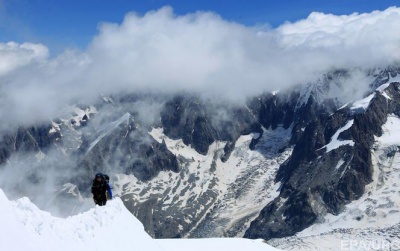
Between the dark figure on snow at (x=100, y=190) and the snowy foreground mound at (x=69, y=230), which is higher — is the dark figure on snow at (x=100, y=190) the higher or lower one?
the higher one

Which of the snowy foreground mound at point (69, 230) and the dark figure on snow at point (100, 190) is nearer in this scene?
the snowy foreground mound at point (69, 230)

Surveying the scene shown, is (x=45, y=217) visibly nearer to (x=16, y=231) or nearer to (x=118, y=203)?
(x=16, y=231)

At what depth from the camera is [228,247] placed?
280 ft

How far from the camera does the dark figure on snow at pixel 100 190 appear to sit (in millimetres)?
56125

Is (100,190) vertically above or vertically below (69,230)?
above

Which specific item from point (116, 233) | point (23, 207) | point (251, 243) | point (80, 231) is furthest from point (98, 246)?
point (251, 243)

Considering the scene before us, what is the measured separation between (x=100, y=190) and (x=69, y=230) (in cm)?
1627

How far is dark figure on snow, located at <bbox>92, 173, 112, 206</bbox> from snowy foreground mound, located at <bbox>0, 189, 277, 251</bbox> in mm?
1133

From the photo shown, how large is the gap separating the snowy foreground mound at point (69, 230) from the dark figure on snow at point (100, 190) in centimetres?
113

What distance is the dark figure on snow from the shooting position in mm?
56125

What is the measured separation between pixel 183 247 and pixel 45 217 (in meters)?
42.8

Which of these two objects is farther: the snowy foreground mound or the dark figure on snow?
the dark figure on snow

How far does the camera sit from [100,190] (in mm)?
56375

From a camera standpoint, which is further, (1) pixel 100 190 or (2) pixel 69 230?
(1) pixel 100 190
